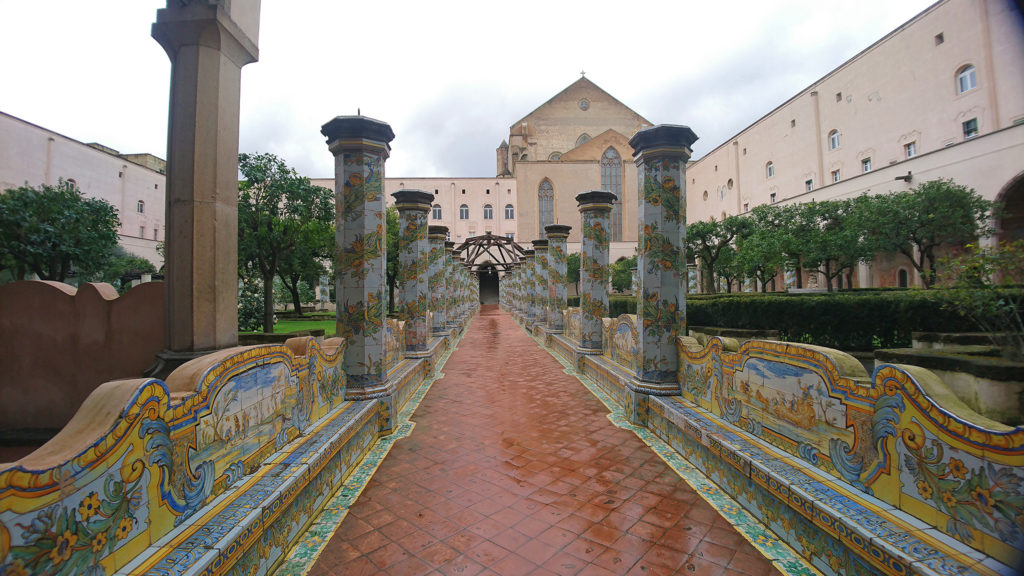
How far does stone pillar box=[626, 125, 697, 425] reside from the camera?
4824mm

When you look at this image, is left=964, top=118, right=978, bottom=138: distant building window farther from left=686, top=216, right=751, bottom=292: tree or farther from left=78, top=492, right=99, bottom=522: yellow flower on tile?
left=78, top=492, right=99, bottom=522: yellow flower on tile

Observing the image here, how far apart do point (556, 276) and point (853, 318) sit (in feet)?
21.9

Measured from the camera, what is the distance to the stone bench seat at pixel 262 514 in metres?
1.88

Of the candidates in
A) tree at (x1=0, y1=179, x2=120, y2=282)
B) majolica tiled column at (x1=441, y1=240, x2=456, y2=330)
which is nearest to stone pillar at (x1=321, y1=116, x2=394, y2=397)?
majolica tiled column at (x1=441, y1=240, x2=456, y2=330)

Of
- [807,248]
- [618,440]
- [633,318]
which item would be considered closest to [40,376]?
[618,440]

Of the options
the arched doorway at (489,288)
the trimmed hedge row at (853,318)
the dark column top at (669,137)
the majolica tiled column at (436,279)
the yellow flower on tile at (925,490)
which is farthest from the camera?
the arched doorway at (489,288)

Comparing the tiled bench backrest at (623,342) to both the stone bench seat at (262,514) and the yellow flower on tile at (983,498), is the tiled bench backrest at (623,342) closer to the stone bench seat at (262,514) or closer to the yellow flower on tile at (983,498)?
the yellow flower on tile at (983,498)

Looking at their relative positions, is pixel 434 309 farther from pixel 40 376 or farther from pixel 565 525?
pixel 565 525

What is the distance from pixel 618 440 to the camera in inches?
180

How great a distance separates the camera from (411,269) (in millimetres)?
8062

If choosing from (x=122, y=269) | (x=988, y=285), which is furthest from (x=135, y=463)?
(x=122, y=269)

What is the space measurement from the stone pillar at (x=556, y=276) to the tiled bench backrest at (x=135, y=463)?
351 inches

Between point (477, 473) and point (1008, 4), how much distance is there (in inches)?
170

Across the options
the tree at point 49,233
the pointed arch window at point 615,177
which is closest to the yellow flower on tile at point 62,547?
the tree at point 49,233
